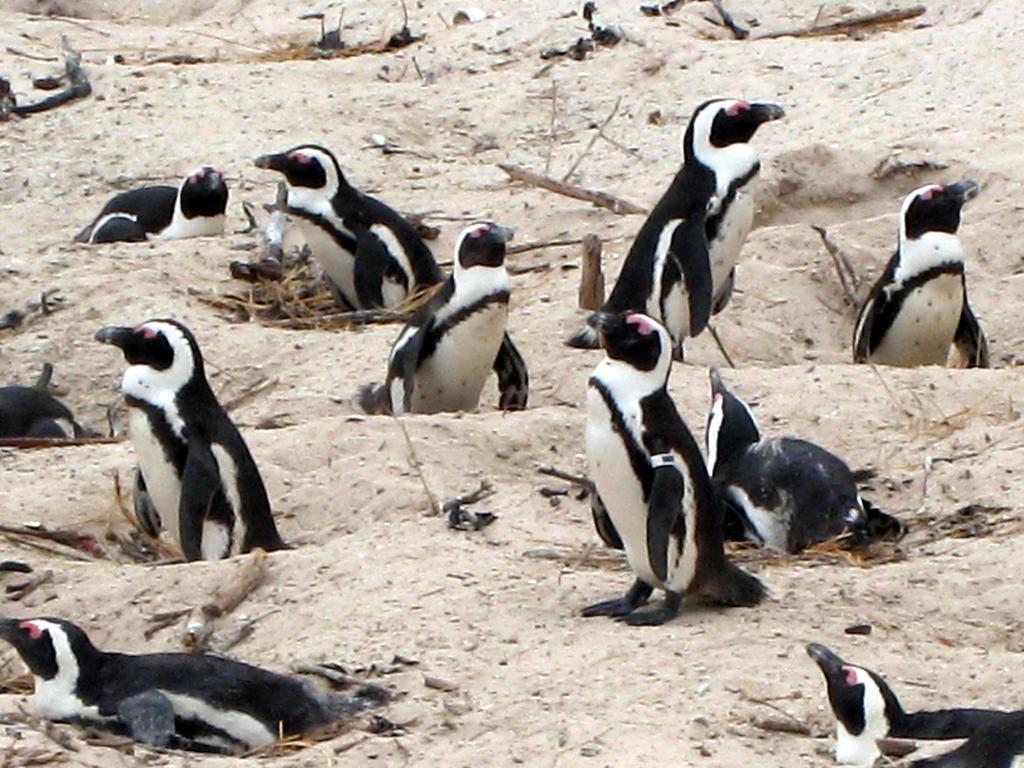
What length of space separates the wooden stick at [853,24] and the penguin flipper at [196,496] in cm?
537

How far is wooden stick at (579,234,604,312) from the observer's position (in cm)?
801

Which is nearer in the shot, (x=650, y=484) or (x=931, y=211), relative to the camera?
(x=650, y=484)

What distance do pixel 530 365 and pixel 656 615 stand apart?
8.43ft

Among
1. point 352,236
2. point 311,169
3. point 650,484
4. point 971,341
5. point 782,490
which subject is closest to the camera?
point 650,484

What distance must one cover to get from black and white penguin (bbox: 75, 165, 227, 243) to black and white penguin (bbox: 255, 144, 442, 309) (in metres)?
0.48

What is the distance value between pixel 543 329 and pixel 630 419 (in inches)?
102

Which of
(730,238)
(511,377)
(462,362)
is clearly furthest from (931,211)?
(462,362)

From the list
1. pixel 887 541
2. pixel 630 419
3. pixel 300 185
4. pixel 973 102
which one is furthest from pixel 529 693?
pixel 973 102

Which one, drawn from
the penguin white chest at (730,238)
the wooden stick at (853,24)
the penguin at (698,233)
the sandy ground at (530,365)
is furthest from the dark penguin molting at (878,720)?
the wooden stick at (853,24)

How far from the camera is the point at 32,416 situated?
7605mm

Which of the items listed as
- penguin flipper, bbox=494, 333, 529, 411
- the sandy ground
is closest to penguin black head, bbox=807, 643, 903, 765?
the sandy ground

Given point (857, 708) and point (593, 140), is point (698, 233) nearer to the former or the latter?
point (593, 140)

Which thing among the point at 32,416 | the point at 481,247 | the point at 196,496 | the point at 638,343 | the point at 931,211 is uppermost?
the point at 638,343

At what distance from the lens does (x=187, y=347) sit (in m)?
6.79
